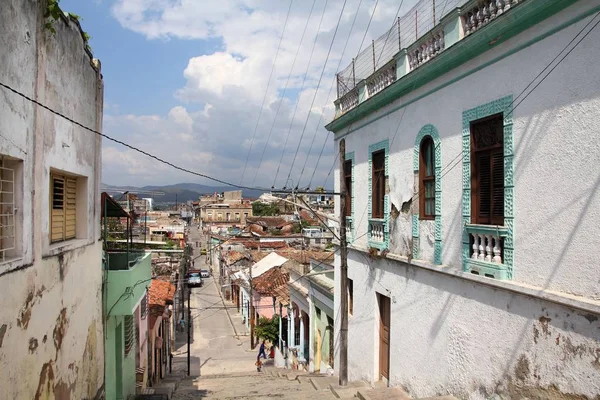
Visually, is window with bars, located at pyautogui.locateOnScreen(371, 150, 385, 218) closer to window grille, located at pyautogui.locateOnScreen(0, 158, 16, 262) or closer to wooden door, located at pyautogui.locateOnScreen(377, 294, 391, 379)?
wooden door, located at pyautogui.locateOnScreen(377, 294, 391, 379)

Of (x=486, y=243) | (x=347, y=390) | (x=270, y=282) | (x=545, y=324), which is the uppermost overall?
(x=486, y=243)

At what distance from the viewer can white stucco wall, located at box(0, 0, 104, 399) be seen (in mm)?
4715

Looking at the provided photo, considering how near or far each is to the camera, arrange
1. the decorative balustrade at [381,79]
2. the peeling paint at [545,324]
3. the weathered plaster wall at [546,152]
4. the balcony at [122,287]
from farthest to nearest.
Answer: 1. the decorative balustrade at [381,79]
2. the balcony at [122,287]
3. the peeling paint at [545,324]
4. the weathered plaster wall at [546,152]

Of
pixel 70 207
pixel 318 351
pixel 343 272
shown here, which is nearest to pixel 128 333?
pixel 70 207

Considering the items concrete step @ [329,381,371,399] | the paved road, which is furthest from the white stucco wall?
the paved road

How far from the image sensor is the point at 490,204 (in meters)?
6.55

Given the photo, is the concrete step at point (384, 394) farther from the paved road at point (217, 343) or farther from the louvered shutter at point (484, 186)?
the paved road at point (217, 343)

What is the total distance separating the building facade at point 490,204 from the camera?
5.06m

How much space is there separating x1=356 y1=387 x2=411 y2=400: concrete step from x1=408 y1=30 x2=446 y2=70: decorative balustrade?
18.5 ft

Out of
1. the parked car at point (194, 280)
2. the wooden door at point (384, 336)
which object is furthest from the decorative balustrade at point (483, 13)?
the parked car at point (194, 280)

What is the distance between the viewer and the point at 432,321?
7859 millimetres

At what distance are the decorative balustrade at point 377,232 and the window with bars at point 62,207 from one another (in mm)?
5629

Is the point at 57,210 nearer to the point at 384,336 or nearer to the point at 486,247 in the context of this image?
the point at 486,247

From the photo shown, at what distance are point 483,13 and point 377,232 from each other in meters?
4.98
